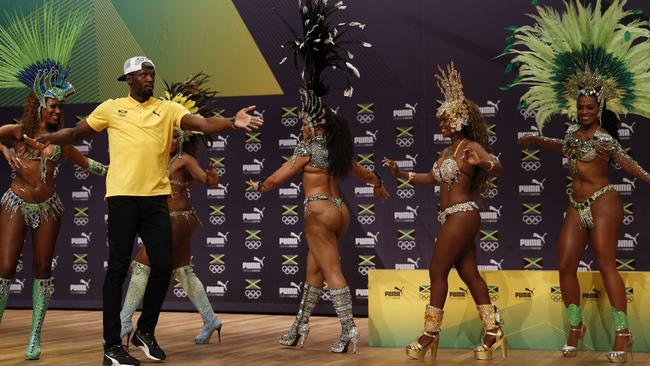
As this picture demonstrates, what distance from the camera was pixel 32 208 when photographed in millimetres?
6383

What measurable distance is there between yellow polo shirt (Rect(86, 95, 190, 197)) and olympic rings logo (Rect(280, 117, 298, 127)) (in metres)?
3.78

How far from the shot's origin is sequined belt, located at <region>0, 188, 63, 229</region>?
637 cm

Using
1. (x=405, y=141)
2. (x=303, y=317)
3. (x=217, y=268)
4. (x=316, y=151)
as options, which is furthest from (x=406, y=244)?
(x=316, y=151)

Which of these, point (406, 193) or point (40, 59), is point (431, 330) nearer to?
point (406, 193)

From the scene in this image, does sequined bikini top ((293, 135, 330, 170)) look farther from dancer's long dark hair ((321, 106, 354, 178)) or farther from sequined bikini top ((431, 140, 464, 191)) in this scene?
sequined bikini top ((431, 140, 464, 191))

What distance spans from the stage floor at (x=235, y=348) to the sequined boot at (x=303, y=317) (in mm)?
95

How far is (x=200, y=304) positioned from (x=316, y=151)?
162cm

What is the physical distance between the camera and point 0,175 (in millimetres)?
10641

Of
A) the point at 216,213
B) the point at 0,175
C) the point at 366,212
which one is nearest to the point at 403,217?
the point at 366,212

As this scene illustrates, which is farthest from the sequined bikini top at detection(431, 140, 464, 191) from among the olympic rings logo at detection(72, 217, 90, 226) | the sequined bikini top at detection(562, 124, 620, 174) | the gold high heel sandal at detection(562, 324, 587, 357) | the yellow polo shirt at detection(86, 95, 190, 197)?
the olympic rings logo at detection(72, 217, 90, 226)

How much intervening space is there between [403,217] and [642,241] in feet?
7.64

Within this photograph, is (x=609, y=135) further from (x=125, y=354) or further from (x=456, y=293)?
(x=125, y=354)

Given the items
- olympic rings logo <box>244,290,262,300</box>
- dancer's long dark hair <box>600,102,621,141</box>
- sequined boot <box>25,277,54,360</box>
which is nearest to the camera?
sequined boot <box>25,277,54,360</box>

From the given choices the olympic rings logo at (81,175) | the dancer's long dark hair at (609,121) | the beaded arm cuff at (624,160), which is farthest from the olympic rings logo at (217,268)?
the beaded arm cuff at (624,160)
